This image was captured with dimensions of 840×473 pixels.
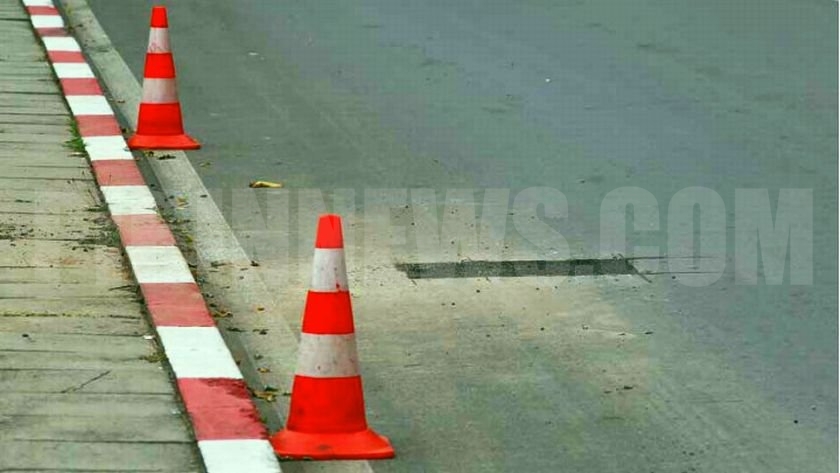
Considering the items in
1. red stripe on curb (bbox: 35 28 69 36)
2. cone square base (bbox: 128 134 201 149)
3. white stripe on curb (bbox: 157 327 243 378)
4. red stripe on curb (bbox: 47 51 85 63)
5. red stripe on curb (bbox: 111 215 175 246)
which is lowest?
white stripe on curb (bbox: 157 327 243 378)

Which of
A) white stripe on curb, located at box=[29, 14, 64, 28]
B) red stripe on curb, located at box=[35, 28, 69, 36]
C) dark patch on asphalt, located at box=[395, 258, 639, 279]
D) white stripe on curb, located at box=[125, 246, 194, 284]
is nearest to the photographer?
white stripe on curb, located at box=[125, 246, 194, 284]

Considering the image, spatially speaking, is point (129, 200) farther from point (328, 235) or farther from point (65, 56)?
point (65, 56)

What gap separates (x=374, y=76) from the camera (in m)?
12.8

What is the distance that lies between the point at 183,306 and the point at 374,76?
596cm

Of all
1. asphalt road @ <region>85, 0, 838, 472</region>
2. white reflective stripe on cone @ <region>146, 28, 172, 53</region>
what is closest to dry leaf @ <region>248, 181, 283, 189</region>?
asphalt road @ <region>85, 0, 838, 472</region>

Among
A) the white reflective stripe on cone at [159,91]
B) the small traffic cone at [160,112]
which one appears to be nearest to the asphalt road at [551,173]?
the small traffic cone at [160,112]

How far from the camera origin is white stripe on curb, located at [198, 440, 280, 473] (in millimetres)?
5332

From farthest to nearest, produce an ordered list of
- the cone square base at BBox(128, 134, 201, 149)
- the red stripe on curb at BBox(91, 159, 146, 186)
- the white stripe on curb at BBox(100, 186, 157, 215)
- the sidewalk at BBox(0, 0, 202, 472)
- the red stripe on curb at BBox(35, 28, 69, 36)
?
the red stripe on curb at BBox(35, 28, 69, 36) → the cone square base at BBox(128, 134, 201, 149) → the red stripe on curb at BBox(91, 159, 146, 186) → the white stripe on curb at BBox(100, 186, 157, 215) → the sidewalk at BBox(0, 0, 202, 472)

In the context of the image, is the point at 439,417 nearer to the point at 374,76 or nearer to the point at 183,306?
the point at 183,306

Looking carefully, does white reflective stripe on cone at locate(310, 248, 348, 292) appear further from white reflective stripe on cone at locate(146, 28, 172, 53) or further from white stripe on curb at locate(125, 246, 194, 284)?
white reflective stripe on cone at locate(146, 28, 172, 53)

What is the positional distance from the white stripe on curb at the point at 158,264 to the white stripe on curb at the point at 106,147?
2002 mm

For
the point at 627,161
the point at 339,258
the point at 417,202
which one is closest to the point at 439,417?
the point at 339,258

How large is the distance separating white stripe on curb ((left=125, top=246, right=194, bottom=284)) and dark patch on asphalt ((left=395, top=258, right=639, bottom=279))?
0.93 metres

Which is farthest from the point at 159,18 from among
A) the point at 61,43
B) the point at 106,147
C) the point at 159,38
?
the point at 61,43
